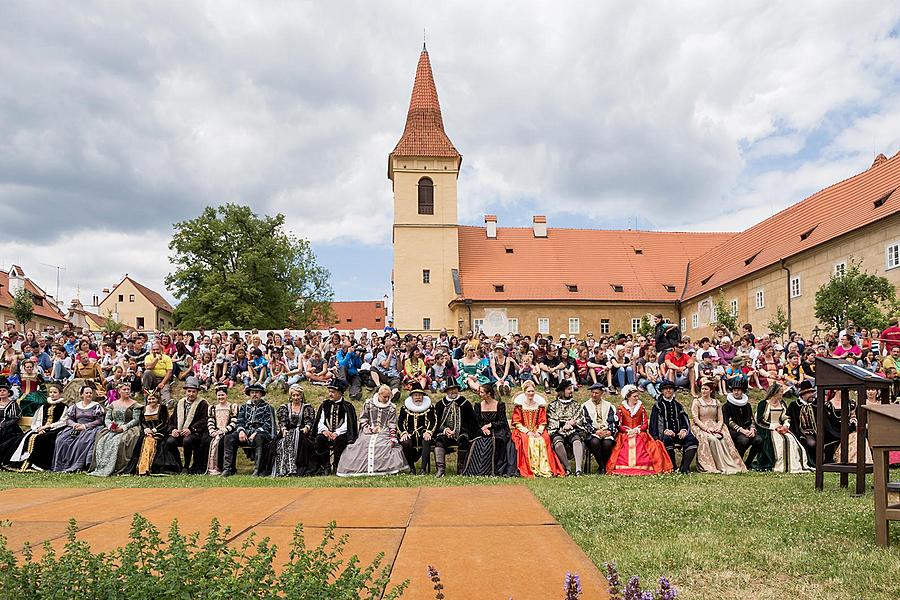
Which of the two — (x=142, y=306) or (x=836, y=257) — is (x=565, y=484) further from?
(x=142, y=306)

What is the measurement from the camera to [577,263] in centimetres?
4672

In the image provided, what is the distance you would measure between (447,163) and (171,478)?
36.5 metres

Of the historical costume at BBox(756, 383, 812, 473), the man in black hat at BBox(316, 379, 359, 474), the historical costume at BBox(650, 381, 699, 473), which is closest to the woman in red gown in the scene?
the historical costume at BBox(650, 381, 699, 473)

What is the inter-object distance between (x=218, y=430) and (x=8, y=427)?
3704 millimetres

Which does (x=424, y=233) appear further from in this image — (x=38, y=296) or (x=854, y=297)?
(x=38, y=296)

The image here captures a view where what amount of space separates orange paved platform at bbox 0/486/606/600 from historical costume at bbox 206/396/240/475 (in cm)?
271

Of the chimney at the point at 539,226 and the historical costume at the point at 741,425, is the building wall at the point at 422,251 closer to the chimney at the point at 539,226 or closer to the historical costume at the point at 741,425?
the chimney at the point at 539,226

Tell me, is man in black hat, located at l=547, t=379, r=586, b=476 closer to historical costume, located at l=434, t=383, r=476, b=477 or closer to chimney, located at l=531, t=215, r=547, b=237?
historical costume, located at l=434, t=383, r=476, b=477

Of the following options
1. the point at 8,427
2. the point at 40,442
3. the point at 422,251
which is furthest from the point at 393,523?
the point at 422,251

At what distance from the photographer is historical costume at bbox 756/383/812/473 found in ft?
35.0

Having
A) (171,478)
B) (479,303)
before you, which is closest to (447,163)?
(479,303)

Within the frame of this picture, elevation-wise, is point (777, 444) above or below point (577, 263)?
below

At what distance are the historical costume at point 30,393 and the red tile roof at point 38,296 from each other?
49.5 meters

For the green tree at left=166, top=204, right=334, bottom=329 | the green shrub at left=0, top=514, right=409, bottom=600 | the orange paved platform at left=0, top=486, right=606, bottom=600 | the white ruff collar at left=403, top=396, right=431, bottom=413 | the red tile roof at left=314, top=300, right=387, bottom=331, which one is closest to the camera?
the green shrub at left=0, top=514, right=409, bottom=600
